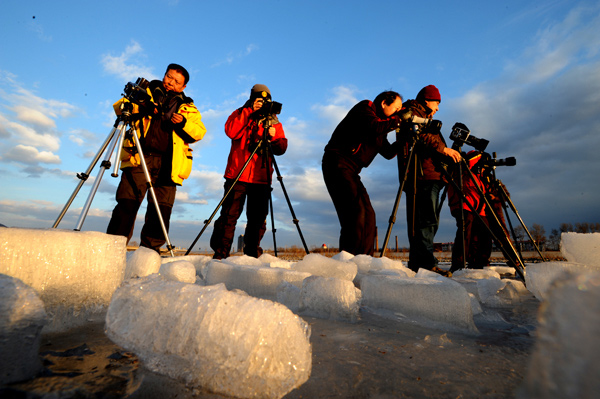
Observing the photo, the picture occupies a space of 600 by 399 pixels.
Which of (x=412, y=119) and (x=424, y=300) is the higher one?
(x=412, y=119)

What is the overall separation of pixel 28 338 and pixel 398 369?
36.6 inches

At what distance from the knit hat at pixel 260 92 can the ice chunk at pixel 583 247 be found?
337 centimetres

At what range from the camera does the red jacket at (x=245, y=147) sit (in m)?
3.95

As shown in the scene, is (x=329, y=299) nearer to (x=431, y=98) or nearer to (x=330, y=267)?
(x=330, y=267)

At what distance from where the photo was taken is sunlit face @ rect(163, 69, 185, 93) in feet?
12.6

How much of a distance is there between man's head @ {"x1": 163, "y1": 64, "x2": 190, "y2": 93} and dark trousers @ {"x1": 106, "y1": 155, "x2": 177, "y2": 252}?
921 millimetres

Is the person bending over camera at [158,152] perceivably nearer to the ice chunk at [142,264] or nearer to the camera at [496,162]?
the ice chunk at [142,264]

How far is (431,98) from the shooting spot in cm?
406

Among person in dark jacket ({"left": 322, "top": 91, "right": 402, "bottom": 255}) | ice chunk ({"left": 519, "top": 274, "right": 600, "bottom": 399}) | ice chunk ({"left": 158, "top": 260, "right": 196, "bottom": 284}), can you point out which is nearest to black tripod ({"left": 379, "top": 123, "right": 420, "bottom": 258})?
person in dark jacket ({"left": 322, "top": 91, "right": 402, "bottom": 255})

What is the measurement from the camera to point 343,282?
57.1 inches

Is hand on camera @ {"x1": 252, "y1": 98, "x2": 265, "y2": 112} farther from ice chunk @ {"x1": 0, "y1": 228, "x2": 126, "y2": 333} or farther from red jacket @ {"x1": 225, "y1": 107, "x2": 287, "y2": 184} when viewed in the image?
ice chunk @ {"x1": 0, "y1": 228, "x2": 126, "y2": 333}

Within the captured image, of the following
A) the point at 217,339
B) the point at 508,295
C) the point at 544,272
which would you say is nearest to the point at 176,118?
the point at 217,339

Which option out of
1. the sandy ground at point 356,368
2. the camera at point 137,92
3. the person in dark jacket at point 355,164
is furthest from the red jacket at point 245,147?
the sandy ground at point 356,368

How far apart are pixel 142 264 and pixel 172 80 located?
2.79m
